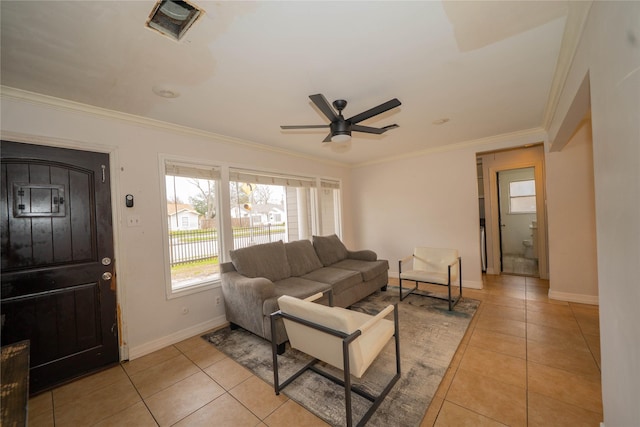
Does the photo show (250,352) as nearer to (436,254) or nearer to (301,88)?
(301,88)

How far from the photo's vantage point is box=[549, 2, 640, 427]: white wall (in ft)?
3.18

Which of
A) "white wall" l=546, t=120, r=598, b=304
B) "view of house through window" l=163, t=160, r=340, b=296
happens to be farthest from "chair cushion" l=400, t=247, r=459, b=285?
"view of house through window" l=163, t=160, r=340, b=296

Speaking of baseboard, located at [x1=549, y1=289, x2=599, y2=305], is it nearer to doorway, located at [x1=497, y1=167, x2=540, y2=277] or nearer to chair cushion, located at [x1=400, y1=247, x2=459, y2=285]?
chair cushion, located at [x1=400, y1=247, x2=459, y2=285]

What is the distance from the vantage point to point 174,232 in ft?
9.81

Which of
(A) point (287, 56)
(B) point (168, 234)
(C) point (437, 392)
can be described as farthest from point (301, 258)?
(A) point (287, 56)

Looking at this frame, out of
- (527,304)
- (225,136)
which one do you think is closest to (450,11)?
(225,136)

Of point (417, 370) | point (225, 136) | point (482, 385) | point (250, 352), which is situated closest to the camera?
point (482, 385)

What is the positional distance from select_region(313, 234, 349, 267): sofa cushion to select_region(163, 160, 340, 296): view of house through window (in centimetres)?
49

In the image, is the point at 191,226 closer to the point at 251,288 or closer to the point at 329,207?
the point at 251,288

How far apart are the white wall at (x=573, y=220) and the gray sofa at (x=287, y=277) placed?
2.46m

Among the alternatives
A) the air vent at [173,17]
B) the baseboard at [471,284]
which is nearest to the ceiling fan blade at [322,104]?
the air vent at [173,17]

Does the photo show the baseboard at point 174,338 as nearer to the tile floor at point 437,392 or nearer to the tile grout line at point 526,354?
the tile floor at point 437,392

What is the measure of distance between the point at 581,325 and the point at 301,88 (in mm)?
3950

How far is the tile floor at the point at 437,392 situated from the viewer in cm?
168
